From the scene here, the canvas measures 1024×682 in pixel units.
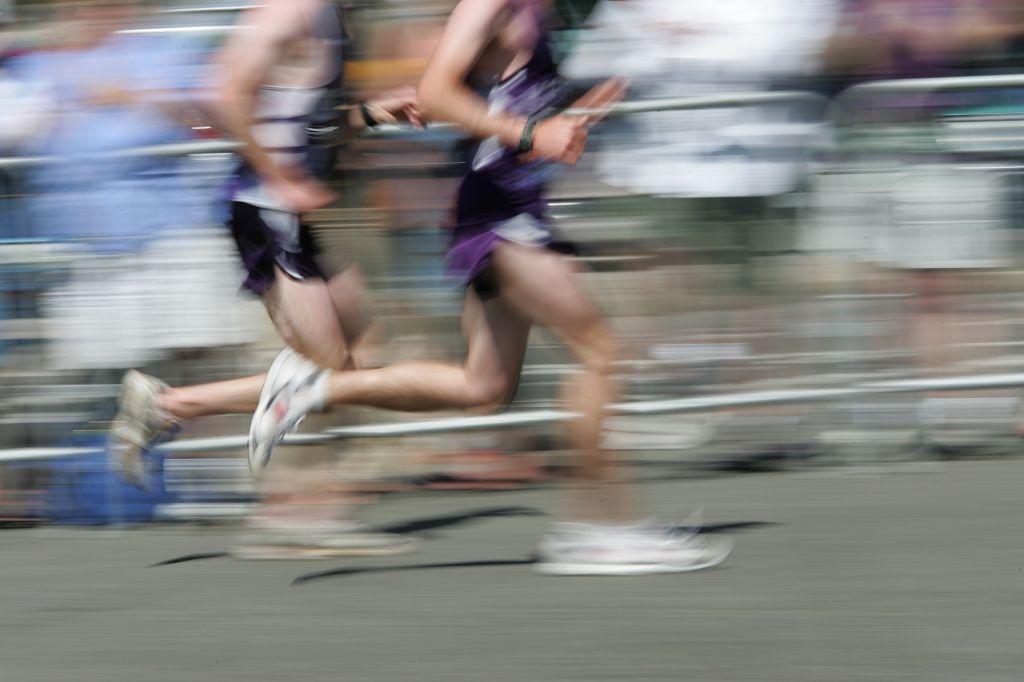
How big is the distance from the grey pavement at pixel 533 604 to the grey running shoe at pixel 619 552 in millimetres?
60

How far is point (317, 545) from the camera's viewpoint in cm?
516

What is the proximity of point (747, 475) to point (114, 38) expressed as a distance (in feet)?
8.31

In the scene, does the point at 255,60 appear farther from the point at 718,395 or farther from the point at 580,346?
the point at 718,395

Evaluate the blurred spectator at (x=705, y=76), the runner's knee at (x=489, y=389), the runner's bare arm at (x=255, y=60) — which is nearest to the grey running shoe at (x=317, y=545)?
the runner's knee at (x=489, y=389)

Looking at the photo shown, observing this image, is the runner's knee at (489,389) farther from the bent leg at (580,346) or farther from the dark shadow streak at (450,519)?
the dark shadow streak at (450,519)

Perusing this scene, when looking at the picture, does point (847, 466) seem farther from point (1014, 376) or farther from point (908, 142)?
point (908, 142)

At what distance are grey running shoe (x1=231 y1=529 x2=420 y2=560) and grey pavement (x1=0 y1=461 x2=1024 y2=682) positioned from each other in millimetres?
47


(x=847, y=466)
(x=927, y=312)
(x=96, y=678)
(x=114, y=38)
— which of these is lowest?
(x=847, y=466)

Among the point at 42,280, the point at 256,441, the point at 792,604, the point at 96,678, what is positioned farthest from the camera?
the point at 42,280

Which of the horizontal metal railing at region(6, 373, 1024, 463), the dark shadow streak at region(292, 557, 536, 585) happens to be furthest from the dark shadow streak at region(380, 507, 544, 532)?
the dark shadow streak at region(292, 557, 536, 585)

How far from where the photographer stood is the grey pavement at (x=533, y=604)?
157 inches

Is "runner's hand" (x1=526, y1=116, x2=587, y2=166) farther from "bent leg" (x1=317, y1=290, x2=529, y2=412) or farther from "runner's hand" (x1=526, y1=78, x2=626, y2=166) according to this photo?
"bent leg" (x1=317, y1=290, x2=529, y2=412)

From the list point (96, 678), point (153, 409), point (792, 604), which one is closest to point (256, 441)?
point (153, 409)

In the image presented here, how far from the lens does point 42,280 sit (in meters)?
5.90
